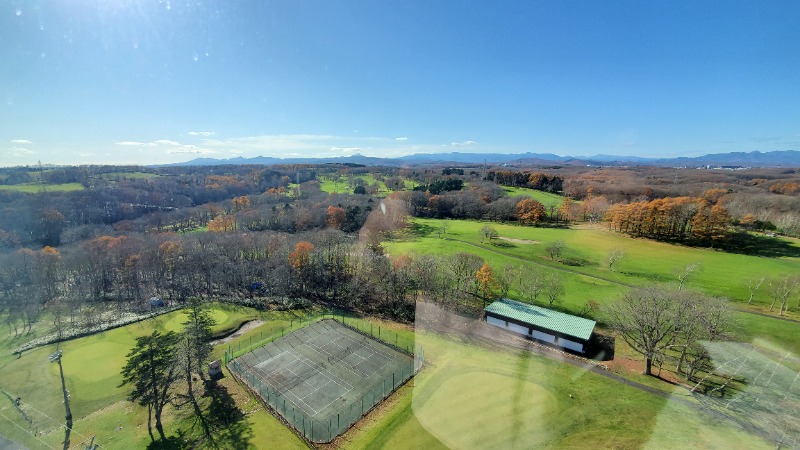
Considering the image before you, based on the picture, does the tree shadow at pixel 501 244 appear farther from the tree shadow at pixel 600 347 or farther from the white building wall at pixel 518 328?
the white building wall at pixel 518 328

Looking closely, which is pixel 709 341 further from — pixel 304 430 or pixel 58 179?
pixel 58 179

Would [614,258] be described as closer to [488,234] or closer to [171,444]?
[488,234]

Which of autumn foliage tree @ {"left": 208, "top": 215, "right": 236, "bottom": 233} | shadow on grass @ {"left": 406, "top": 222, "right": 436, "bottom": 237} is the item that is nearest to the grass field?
shadow on grass @ {"left": 406, "top": 222, "right": 436, "bottom": 237}

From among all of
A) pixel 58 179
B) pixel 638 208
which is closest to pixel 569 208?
pixel 638 208

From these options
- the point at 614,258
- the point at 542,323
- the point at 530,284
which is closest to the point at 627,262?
the point at 614,258

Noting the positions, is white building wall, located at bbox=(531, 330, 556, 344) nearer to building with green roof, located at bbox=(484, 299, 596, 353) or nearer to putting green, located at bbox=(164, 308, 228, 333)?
building with green roof, located at bbox=(484, 299, 596, 353)

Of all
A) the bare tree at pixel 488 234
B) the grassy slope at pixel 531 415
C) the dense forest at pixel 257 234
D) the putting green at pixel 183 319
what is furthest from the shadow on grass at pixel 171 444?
the bare tree at pixel 488 234
